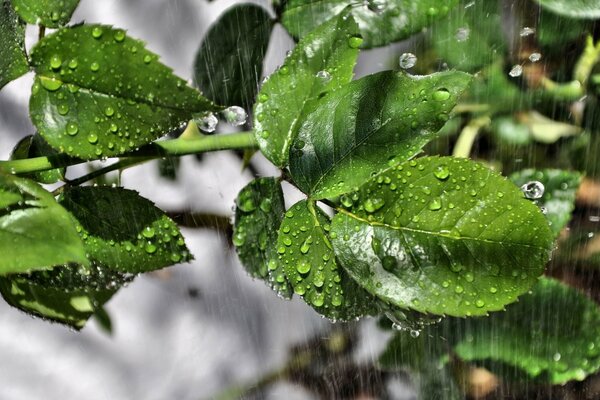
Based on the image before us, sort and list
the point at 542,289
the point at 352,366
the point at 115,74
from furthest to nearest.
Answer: the point at 352,366 → the point at 542,289 → the point at 115,74

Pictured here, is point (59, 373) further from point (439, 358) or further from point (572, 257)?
point (572, 257)

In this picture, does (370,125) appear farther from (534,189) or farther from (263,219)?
(534,189)

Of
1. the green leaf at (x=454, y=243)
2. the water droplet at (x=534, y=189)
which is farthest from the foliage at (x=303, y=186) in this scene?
the water droplet at (x=534, y=189)

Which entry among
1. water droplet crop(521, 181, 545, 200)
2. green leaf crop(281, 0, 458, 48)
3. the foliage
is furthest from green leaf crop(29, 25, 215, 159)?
water droplet crop(521, 181, 545, 200)

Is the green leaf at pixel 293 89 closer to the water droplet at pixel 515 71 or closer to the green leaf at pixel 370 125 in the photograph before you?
the green leaf at pixel 370 125

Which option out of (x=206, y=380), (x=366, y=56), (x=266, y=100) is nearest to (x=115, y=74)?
(x=266, y=100)

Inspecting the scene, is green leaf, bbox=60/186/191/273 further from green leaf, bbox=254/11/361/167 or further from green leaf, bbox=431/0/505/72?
green leaf, bbox=431/0/505/72
